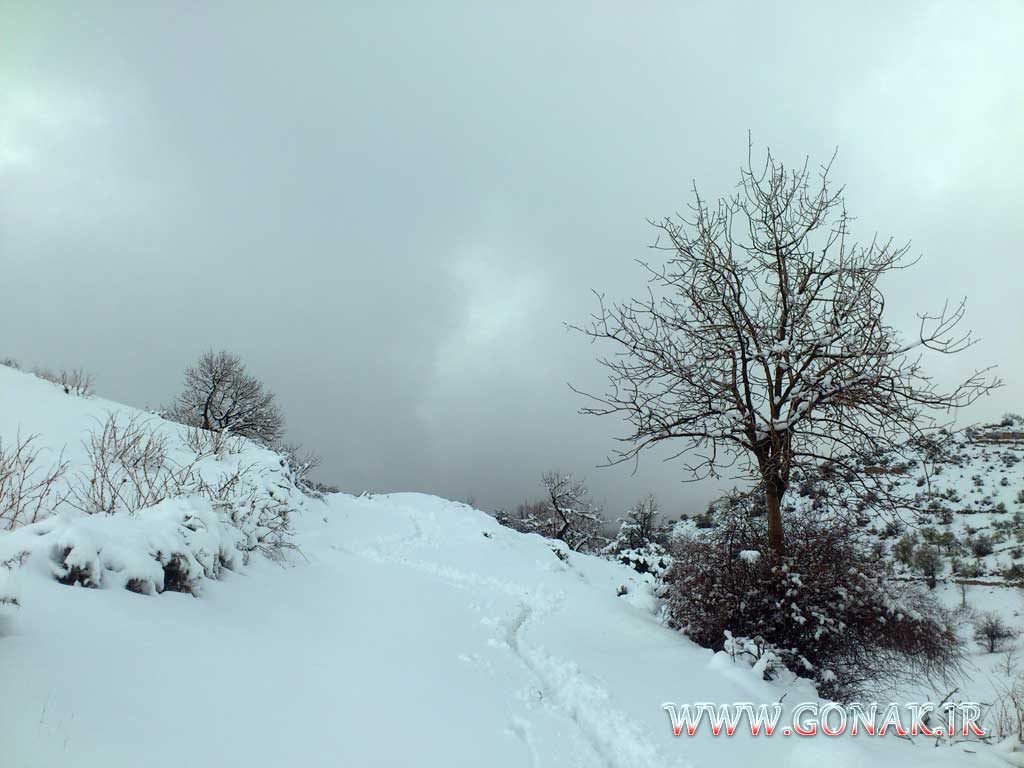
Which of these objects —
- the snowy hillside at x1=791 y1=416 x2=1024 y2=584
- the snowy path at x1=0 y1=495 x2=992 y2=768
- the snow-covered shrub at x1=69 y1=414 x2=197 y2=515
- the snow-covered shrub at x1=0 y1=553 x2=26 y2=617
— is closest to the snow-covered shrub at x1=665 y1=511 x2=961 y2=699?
the snowy path at x1=0 y1=495 x2=992 y2=768

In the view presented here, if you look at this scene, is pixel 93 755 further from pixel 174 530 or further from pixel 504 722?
pixel 174 530

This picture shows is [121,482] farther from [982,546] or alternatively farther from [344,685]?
[982,546]

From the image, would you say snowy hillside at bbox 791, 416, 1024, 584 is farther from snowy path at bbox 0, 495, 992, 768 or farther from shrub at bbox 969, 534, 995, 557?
snowy path at bbox 0, 495, 992, 768

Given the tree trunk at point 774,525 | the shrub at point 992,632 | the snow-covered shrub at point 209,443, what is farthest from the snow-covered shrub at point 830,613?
the shrub at point 992,632

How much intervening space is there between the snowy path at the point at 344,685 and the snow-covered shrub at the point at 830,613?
0.82 metres

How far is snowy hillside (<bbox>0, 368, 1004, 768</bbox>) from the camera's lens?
2.42 meters

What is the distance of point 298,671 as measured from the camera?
3688 mm

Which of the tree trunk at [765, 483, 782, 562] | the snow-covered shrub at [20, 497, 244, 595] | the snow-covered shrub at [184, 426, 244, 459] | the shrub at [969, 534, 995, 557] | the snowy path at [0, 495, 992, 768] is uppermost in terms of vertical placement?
the shrub at [969, 534, 995, 557]

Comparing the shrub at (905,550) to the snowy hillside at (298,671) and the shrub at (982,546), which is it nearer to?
the shrub at (982,546)

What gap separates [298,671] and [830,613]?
674 centimetres

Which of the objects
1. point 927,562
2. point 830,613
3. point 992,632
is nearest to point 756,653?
point 830,613

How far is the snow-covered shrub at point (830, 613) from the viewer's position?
22.2 ft

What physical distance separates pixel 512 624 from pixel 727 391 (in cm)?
473

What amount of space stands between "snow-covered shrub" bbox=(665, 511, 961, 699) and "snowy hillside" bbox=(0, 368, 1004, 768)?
25.5 inches
